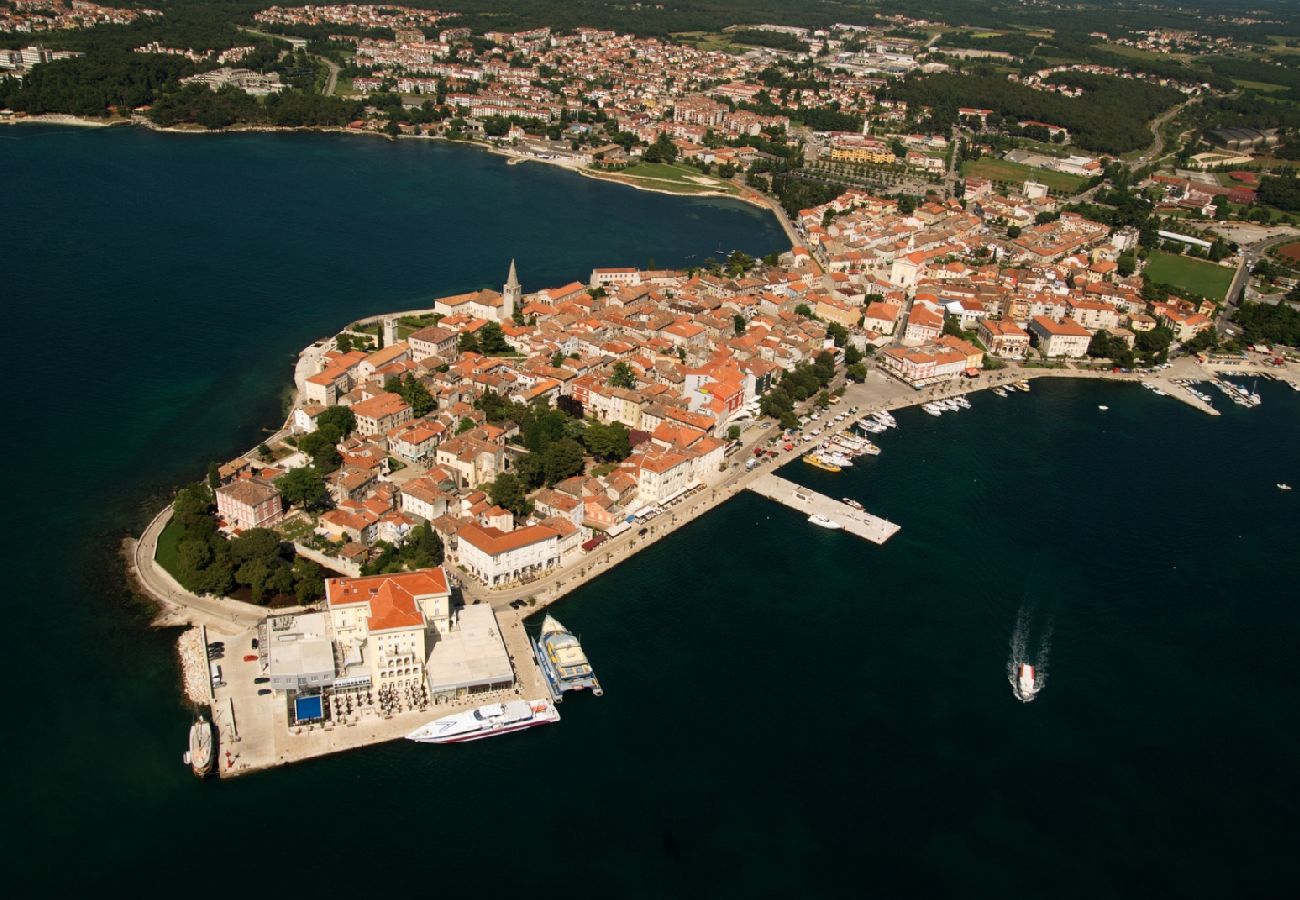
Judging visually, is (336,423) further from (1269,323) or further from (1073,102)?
(1073,102)

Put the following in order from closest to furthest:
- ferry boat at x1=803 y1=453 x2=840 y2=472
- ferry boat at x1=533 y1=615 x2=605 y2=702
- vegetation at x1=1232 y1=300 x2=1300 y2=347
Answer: ferry boat at x1=533 y1=615 x2=605 y2=702
ferry boat at x1=803 y1=453 x2=840 y2=472
vegetation at x1=1232 y1=300 x2=1300 y2=347

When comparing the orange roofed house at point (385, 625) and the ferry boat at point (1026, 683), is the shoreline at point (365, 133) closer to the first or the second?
the ferry boat at point (1026, 683)

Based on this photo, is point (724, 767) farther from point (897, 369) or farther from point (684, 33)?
point (684, 33)

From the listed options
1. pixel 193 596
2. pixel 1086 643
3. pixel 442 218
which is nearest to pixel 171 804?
pixel 193 596

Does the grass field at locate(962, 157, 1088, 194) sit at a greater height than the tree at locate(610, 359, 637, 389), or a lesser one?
lesser

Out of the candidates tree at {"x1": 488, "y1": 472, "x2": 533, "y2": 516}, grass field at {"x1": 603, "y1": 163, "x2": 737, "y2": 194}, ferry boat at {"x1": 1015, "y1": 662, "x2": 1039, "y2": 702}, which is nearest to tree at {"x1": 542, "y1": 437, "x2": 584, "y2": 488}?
tree at {"x1": 488, "y1": 472, "x2": 533, "y2": 516}

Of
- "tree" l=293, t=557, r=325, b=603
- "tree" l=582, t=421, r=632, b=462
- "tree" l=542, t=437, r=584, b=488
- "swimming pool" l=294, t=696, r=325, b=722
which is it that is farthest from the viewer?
"tree" l=582, t=421, r=632, b=462

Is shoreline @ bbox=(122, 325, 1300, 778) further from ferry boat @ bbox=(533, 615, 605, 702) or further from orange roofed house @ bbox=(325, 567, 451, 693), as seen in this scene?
orange roofed house @ bbox=(325, 567, 451, 693)
